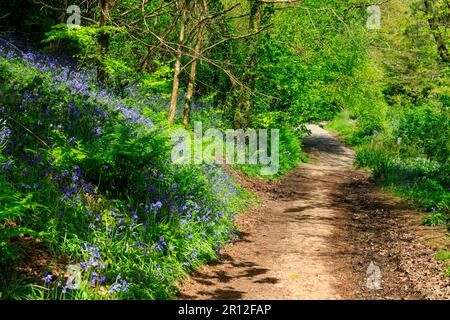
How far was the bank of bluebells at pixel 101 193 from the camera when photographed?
17.6 feet

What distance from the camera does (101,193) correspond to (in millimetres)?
6891

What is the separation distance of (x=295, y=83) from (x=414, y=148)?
19.1 ft

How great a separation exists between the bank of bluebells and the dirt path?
52 centimetres

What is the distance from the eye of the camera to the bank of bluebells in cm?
535

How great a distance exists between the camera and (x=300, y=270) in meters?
7.09

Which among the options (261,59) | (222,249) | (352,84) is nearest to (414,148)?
(352,84)

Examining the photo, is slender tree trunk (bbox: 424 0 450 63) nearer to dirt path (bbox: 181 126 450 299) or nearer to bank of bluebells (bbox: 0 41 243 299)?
dirt path (bbox: 181 126 450 299)

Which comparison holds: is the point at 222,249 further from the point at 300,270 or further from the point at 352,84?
the point at 352,84

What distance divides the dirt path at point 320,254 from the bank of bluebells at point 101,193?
1.71 ft

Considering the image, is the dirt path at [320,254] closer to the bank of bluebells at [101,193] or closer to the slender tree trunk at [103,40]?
the bank of bluebells at [101,193]

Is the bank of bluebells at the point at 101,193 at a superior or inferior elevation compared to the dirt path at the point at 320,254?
superior

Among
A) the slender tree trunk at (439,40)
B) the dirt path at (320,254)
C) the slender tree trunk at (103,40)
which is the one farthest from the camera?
the slender tree trunk at (439,40)

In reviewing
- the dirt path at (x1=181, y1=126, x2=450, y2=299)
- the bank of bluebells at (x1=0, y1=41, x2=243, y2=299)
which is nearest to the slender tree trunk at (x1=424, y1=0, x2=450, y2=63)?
the dirt path at (x1=181, y1=126, x2=450, y2=299)

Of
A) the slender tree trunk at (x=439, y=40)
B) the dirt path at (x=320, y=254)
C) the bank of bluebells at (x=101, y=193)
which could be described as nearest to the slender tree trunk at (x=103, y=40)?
the bank of bluebells at (x=101, y=193)
